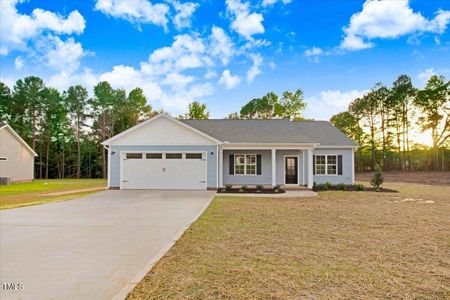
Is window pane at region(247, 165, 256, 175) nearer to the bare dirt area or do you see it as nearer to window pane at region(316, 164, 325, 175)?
window pane at region(316, 164, 325, 175)

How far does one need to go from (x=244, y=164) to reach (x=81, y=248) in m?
13.2

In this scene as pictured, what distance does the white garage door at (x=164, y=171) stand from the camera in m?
16.1

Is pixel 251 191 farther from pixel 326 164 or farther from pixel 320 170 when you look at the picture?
pixel 326 164

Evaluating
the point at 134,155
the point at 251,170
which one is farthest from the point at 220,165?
the point at 134,155

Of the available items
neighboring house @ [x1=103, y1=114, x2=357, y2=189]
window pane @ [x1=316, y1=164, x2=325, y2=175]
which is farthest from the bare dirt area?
window pane @ [x1=316, y1=164, x2=325, y2=175]

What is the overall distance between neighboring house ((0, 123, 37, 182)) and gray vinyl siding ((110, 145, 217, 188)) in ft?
43.6

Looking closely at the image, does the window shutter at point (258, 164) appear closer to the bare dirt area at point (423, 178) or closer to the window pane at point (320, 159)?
the window pane at point (320, 159)

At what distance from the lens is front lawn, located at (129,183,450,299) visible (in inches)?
127

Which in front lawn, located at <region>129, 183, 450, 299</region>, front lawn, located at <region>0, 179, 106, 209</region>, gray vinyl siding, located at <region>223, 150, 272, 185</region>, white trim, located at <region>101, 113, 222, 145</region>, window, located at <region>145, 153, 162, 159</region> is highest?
white trim, located at <region>101, 113, 222, 145</region>

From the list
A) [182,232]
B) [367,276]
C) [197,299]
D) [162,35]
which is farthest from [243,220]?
[162,35]

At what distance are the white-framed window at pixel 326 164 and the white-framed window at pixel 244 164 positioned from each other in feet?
14.3

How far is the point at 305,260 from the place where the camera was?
430cm

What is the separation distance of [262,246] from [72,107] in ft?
129

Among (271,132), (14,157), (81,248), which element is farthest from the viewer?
(14,157)
